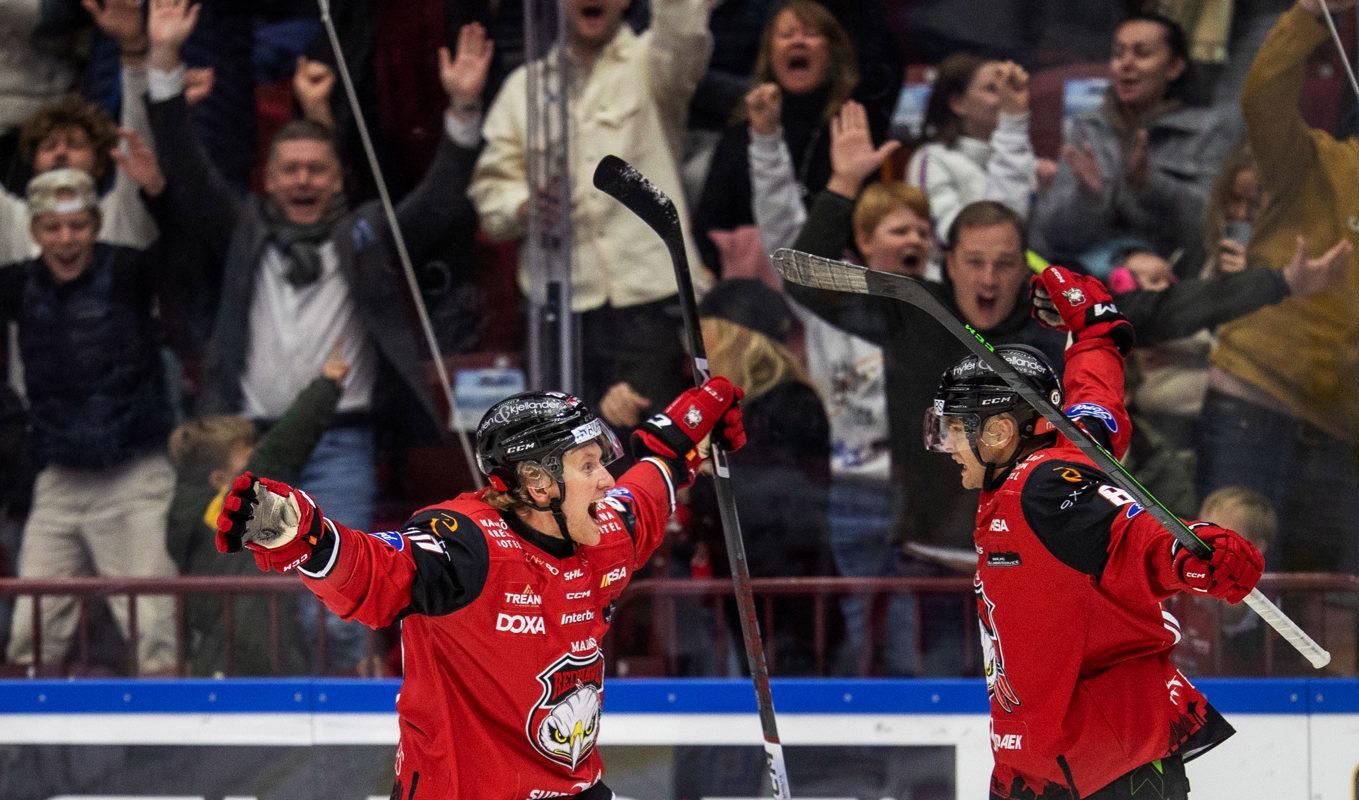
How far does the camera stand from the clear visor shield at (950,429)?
2955 mm

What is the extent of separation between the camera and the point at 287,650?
431 cm

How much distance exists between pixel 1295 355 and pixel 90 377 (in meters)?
3.44

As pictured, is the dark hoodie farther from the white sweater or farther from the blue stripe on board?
the blue stripe on board

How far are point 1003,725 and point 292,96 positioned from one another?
2745 mm

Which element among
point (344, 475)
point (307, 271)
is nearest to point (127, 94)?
point (307, 271)

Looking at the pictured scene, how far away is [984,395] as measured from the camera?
2934 mm

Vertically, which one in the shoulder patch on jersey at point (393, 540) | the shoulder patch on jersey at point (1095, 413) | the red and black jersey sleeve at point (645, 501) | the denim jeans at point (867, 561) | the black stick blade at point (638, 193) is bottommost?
the denim jeans at point (867, 561)

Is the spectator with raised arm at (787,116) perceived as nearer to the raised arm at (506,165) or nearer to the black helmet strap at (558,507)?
the raised arm at (506,165)

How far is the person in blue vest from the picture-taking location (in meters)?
4.48

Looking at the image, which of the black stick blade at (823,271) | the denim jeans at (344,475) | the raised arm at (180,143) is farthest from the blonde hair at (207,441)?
the black stick blade at (823,271)

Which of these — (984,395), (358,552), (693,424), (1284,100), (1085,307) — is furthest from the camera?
(1284,100)

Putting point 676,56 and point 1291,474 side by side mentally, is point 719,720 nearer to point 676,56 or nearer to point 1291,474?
point 1291,474

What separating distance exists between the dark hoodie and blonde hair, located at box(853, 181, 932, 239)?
0.03 m

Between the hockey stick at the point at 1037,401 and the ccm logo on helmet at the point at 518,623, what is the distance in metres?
0.89
